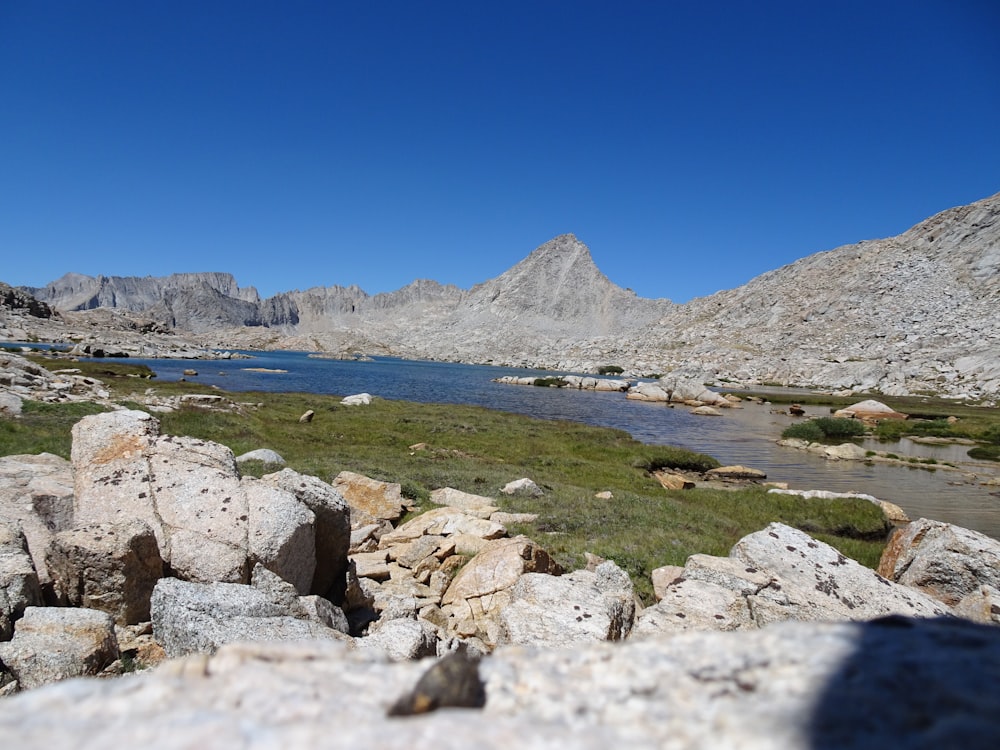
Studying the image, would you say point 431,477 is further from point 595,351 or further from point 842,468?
point 595,351

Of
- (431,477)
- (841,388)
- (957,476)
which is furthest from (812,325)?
(431,477)

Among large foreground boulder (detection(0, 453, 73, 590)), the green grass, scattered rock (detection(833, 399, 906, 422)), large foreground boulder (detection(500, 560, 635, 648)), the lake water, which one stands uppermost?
large foreground boulder (detection(0, 453, 73, 590))

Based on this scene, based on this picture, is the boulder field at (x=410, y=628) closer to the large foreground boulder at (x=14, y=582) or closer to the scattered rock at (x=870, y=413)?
the large foreground boulder at (x=14, y=582)

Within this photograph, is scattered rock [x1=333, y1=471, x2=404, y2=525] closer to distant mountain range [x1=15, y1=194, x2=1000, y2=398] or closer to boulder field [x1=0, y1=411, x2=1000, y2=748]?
boulder field [x1=0, y1=411, x2=1000, y2=748]

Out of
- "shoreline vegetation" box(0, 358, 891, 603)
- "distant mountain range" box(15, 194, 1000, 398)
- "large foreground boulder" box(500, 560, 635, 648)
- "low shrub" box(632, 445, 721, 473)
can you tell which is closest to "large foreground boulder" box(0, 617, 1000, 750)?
"large foreground boulder" box(500, 560, 635, 648)

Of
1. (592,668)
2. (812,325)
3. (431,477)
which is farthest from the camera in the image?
(812,325)

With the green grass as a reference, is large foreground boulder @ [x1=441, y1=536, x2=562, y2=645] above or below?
below

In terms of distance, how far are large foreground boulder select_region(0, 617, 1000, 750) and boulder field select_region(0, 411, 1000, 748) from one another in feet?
0.04

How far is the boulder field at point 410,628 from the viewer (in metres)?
2.23

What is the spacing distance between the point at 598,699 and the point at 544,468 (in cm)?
2728

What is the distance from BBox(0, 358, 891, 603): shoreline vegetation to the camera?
15.3m

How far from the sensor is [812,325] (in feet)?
490

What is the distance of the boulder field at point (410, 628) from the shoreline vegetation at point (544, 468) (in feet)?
8.77

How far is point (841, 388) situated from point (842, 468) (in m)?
89.9
